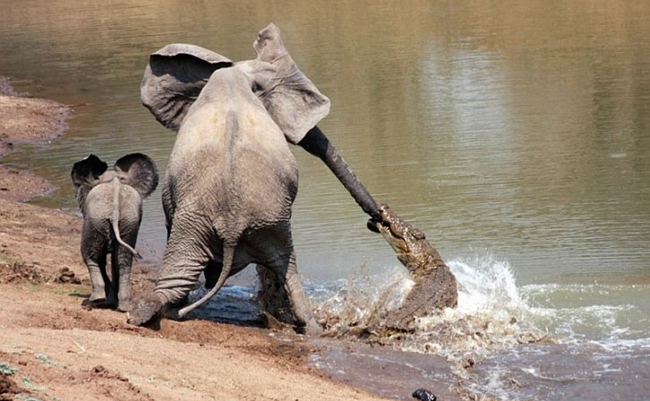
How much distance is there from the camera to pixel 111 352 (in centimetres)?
818

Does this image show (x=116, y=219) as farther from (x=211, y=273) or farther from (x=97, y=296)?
(x=211, y=273)

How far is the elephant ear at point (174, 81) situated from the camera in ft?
36.3

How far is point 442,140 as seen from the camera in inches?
733

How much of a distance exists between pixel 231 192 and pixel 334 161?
2.01 meters

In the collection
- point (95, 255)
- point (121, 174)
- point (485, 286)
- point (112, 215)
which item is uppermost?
point (121, 174)

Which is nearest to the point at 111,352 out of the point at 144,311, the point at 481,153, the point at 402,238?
Answer: the point at 144,311

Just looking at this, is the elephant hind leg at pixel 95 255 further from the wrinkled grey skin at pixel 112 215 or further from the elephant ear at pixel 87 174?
the elephant ear at pixel 87 174

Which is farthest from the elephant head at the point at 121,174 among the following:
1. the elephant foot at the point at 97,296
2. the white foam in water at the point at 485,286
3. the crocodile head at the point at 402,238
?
the white foam in water at the point at 485,286

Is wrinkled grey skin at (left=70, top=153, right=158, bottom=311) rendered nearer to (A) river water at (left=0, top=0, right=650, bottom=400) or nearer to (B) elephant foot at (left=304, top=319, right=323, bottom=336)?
(B) elephant foot at (left=304, top=319, right=323, bottom=336)

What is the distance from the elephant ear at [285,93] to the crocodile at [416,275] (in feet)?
3.75

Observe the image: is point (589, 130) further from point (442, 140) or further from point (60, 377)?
point (60, 377)

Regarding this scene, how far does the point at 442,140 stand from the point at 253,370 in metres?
10.3

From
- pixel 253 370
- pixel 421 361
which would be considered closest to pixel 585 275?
pixel 421 361

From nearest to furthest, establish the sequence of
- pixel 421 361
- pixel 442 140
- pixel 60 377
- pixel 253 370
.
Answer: pixel 60 377 → pixel 253 370 → pixel 421 361 → pixel 442 140
